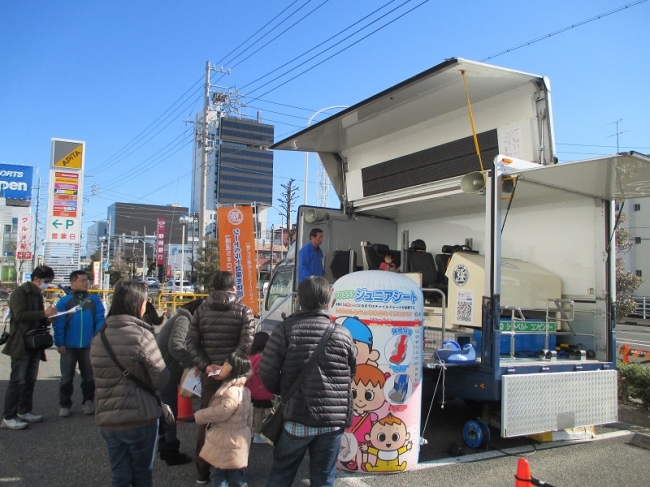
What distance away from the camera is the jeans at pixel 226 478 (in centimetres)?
371

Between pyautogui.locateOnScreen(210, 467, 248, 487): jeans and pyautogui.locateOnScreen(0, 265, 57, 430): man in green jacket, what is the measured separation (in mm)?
3061

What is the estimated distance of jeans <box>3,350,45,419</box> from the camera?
560cm

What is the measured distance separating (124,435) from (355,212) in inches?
232

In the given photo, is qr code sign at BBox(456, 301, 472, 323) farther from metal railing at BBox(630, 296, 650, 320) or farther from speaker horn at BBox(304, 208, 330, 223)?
metal railing at BBox(630, 296, 650, 320)

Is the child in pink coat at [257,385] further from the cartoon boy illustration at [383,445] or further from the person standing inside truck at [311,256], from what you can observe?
the person standing inside truck at [311,256]

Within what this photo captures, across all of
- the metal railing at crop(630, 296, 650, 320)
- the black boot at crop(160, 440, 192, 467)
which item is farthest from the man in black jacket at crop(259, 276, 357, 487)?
the metal railing at crop(630, 296, 650, 320)

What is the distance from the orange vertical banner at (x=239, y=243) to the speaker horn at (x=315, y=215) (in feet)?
8.73

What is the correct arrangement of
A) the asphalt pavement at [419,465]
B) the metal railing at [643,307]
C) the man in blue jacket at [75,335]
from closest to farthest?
1. the asphalt pavement at [419,465]
2. the man in blue jacket at [75,335]
3. the metal railing at [643,307]

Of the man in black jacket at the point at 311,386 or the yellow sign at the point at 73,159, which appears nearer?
the man in black jacket at the point at 311,386

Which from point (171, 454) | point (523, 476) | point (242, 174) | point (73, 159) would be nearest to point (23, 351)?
point (171, 454)

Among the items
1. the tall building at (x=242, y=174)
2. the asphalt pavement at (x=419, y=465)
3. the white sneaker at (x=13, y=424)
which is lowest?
the asphalt pavement at (x=419, y=465)

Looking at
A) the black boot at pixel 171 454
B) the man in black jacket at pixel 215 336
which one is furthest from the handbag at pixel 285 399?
the black boot at pixel 171 454

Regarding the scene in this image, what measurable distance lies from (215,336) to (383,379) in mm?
1517

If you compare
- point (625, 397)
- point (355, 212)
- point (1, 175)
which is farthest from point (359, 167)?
point (1, 175)
